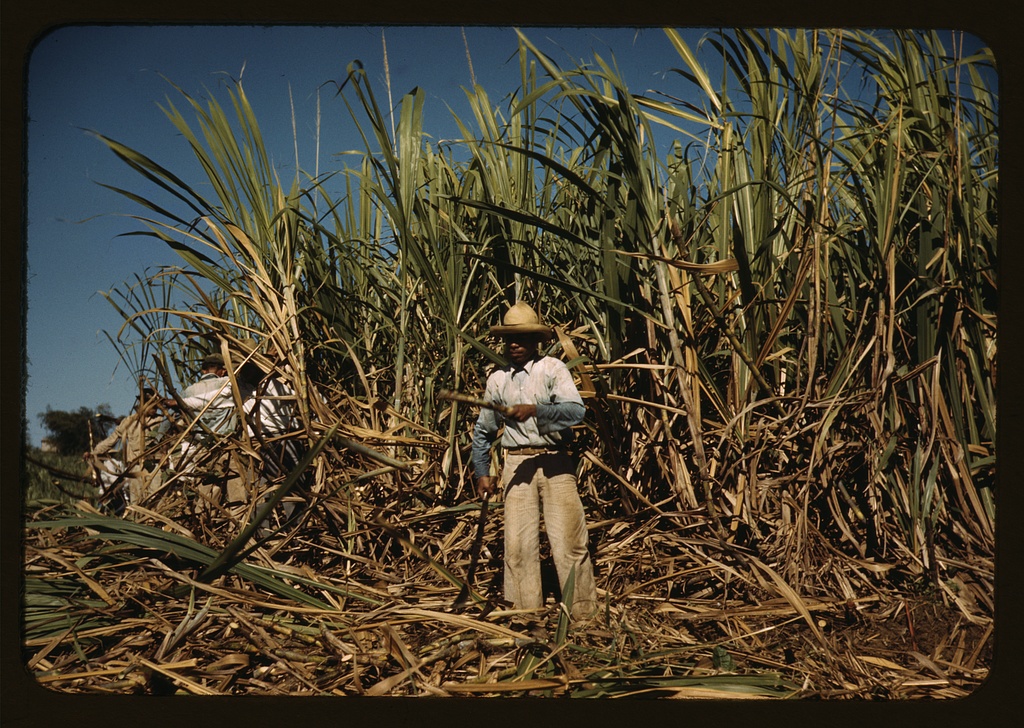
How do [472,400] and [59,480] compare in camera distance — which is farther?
[59,480]

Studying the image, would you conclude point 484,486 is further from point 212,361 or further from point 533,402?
point 212,361

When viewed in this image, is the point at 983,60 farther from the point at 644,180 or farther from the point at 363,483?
the point at 363,483

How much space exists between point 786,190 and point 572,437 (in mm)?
985

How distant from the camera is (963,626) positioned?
5.82ft

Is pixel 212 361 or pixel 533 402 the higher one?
pixel 212 361

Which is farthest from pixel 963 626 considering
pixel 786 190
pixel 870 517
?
pixel 786 190

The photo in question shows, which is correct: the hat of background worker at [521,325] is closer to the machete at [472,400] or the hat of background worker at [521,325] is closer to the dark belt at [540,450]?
the machete at [472,400]

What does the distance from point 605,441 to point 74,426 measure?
1.58 metres

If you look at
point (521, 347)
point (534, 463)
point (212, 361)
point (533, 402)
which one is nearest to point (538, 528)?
point (534, 463)

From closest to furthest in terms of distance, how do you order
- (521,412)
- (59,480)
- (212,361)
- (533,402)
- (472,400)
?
(472,400) < (521,412) < (533,402) < (59,480) < (212,361)

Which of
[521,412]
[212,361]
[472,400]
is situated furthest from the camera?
[212,361]

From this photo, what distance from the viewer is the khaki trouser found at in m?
2.00

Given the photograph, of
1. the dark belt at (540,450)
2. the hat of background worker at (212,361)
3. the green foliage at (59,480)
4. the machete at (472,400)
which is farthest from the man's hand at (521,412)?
the green foliage at (59,480)

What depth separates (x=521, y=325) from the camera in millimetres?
2023
